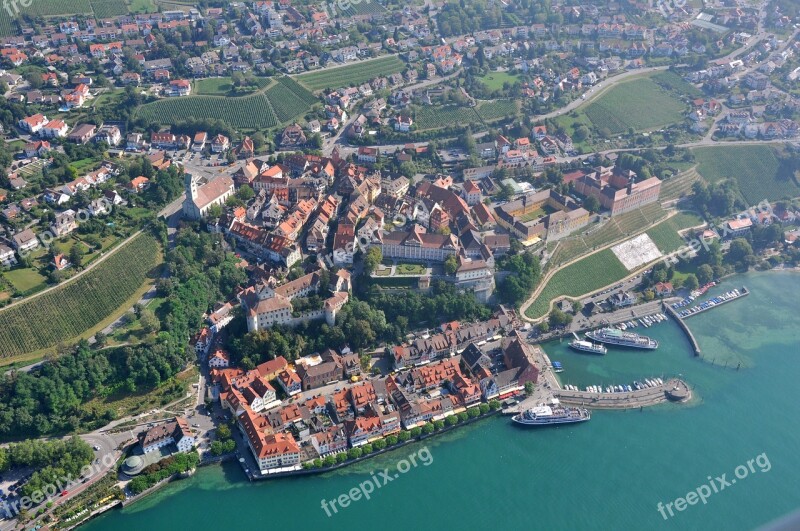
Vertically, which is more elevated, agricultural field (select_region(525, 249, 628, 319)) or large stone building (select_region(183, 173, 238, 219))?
large stone building (select_region(183, 173, 238, 219))

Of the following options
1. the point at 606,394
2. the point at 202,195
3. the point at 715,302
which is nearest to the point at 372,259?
the point at 202,195

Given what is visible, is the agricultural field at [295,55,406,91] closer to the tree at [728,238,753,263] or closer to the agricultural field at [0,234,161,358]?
the agricultural field at [0,234,161,358]

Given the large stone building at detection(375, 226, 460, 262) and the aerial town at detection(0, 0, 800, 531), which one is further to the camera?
the large stone building at detection(375, 226, 460, 262)

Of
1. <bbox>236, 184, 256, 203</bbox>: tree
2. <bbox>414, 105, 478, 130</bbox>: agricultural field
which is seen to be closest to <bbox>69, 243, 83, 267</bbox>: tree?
<bbox>236, 184, 256, 203</bbox>: tree

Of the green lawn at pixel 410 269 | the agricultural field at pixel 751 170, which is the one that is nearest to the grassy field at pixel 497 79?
the agricultural field at pixel 751 170

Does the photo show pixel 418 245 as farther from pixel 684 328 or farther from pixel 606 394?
pixel 684 328

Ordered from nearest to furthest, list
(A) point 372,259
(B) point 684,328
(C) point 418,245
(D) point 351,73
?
(A) point 372,259 < (B) point 684,328 < (C) point 418,245 < (D) point 351,73
